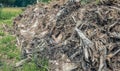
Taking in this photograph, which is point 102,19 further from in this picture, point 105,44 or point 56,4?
point 56,4

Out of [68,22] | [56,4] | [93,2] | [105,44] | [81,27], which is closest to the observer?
[105,44]

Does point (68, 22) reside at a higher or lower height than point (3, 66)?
higher

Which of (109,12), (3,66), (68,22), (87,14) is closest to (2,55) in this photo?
(3,66)

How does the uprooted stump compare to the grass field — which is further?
the grass field

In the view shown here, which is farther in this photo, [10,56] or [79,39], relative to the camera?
[10,56]

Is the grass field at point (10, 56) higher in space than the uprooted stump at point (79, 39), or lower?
lower

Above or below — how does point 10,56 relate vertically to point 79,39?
below

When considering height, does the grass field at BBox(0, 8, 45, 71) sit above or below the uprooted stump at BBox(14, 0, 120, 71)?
below

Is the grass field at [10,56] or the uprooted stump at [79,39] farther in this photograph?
the grass field at [10,56]
